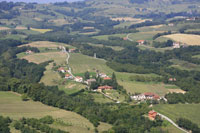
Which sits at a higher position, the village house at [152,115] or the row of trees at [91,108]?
the row of trees at [91,108]

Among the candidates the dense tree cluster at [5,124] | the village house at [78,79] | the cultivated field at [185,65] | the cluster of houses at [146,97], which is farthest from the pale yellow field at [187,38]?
the dense tree cluster at [5,124]

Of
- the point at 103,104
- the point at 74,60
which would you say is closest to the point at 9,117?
the point at 103,104

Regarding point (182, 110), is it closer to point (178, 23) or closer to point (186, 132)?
point (186, 132)

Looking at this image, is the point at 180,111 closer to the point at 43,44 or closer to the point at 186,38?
the point at 43,44

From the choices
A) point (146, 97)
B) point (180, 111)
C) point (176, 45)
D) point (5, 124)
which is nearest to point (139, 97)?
point (146, 97)

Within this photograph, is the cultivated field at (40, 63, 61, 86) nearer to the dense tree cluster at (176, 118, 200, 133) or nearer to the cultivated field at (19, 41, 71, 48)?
the dense tree cluster at (176, 118, 200, 133)

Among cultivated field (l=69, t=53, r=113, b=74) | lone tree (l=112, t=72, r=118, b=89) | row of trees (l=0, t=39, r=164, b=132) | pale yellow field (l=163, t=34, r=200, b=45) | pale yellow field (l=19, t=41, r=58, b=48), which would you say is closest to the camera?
row of trees (l=0, t=39, r=164, b=132)

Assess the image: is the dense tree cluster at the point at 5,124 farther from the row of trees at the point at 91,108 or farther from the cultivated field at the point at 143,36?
the cultivated field at the point at 143,36

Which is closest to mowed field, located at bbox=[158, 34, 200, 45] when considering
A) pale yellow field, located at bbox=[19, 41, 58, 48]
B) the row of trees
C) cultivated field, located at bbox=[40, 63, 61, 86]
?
pale yellow field, located at bbox=[19, 41, 58, 48]
